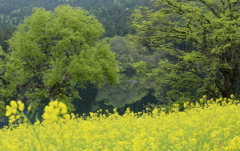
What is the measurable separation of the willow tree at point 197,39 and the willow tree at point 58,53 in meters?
5.85

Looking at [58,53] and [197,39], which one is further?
[58,53]

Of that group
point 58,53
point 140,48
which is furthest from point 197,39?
point 58,53

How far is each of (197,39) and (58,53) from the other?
455 inches

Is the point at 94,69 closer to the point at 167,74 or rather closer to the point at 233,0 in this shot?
the point at 167,74

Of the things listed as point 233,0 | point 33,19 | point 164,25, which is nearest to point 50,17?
point 33,19

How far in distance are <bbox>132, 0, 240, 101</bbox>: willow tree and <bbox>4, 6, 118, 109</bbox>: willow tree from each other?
19.2 ft

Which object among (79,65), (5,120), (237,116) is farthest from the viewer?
(5,120)

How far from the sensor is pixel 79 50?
23.4 m

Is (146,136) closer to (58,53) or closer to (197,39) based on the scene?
(197,39)

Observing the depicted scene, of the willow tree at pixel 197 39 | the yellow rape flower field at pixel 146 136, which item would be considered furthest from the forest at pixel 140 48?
the yellow rape flower field at pixel 146 136

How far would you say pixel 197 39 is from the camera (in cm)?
1612

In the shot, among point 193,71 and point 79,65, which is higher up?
point 79,65

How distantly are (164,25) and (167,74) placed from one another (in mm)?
2996

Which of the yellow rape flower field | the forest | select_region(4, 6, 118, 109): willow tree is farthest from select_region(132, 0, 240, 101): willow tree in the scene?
the yellow rape flower field
